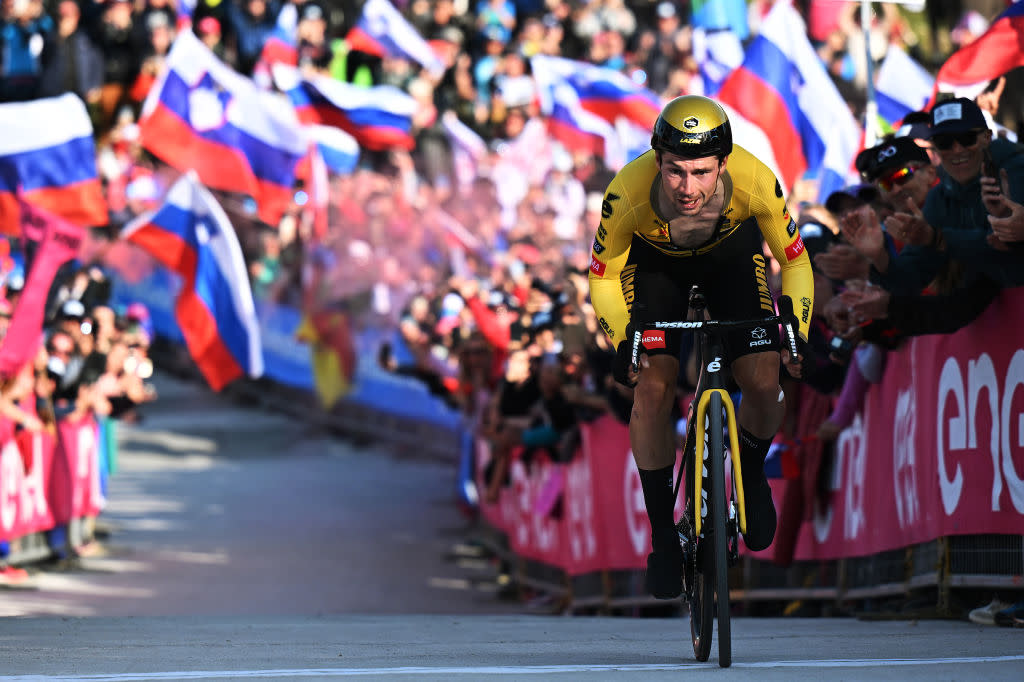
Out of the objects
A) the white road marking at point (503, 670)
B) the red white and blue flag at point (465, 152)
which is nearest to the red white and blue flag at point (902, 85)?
the white road marking at point (503, 670)

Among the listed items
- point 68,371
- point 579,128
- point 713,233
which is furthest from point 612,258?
point 579,128

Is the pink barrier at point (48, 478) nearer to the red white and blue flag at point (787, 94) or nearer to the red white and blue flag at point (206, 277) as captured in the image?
the red white and blue flag at point (206, 277)

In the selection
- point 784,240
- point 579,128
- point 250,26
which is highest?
point 250,26

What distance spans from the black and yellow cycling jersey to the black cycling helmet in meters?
Result: 0.29

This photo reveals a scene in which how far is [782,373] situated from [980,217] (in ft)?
5.05

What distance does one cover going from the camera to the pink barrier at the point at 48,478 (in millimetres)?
14414

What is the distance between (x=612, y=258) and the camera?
6684 millimetres

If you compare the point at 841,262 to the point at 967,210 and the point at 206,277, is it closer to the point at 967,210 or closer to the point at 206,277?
the point at 967,210

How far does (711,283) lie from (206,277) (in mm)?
10164

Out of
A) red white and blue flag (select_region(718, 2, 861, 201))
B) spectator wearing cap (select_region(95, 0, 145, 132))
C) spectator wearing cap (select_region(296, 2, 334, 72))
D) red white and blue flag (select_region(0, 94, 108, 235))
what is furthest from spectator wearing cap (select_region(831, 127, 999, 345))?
spectator wearing cap (select_region(95, 0, 145, 132))

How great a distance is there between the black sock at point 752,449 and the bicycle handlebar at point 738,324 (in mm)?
488

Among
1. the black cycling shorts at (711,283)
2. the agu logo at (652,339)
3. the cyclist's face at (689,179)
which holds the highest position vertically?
the cyclist's face at (689,179)

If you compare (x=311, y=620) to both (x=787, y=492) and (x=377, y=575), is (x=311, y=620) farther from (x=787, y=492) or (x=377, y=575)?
(x=377, y=575)

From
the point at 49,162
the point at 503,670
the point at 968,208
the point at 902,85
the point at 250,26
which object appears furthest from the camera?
the point at 250,26
